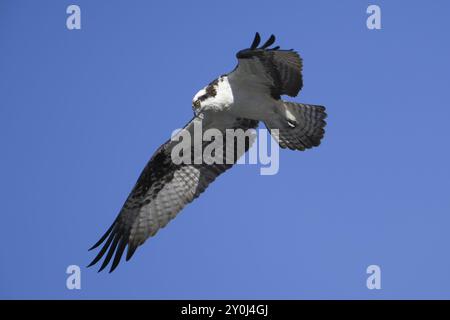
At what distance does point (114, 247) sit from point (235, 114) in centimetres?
206

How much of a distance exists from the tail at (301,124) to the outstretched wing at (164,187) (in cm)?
54

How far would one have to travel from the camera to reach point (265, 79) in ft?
25.8

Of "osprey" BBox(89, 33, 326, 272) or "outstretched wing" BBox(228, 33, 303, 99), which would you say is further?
"osprey" BBox(89, 33, 326, 272)

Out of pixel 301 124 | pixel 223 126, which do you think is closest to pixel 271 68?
pixel 301 124

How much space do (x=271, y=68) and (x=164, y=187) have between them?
200 cm

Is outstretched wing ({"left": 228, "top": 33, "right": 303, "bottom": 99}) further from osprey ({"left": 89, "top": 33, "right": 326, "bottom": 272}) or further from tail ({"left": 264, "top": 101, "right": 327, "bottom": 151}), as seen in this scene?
tail ({"left": 264, "top": 101, "right": 327, "bottom": 151})

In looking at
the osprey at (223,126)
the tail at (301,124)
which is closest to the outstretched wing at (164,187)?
the osprey at (223,126)

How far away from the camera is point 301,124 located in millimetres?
8156

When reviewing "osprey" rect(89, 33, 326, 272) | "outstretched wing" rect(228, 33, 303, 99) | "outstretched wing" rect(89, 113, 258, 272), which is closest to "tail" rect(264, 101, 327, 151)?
"osprey" rect(89, 33, 326, 272)

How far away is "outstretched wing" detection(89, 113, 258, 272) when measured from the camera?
8141mm

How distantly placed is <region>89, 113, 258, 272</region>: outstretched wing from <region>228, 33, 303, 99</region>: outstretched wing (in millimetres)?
677

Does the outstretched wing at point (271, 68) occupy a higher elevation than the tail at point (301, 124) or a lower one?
higher

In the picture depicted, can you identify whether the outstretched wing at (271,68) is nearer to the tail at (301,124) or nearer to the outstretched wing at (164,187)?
the tail at (301,124)

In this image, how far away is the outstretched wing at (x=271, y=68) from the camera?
7381mm
